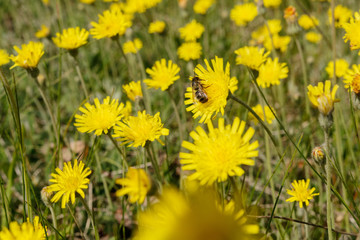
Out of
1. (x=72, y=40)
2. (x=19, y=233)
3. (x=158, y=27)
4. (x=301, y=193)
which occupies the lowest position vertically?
(x=301, y=193)

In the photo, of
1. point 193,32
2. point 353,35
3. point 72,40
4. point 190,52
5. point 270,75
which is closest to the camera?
point 353,35

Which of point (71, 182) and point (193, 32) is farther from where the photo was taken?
point (193, 32)

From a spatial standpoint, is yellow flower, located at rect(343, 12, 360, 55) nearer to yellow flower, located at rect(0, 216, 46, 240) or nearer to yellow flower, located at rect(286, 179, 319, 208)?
yellow flower, located at rect(286, 179, 319, 208)

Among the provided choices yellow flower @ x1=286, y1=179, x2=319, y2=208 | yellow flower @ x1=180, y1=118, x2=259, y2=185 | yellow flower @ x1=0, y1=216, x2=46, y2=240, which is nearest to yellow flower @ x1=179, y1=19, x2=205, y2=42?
yellow flower @ x1=286, y1=179, x2=319, y2=208

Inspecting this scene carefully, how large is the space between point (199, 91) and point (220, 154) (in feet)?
→ 1.38

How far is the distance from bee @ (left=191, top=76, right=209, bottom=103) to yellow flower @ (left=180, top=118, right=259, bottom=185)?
0.27 meters

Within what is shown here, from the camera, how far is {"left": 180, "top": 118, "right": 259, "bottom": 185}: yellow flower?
121cm

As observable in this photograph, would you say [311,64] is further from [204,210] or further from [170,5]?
[204,210]

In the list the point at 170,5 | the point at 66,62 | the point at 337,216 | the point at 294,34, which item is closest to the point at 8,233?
the point at 337,216

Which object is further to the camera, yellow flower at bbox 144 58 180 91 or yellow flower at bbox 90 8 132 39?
yellow flower at bbox 90 8 132 39

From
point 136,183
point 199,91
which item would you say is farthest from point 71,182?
point 199,91

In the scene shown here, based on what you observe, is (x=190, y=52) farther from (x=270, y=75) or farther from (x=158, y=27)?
(x=270, y=75)

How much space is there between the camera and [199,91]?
159cm

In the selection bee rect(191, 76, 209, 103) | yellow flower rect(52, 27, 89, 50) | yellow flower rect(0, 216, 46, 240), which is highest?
yellow flower rect(52, 27, 89, 50)
